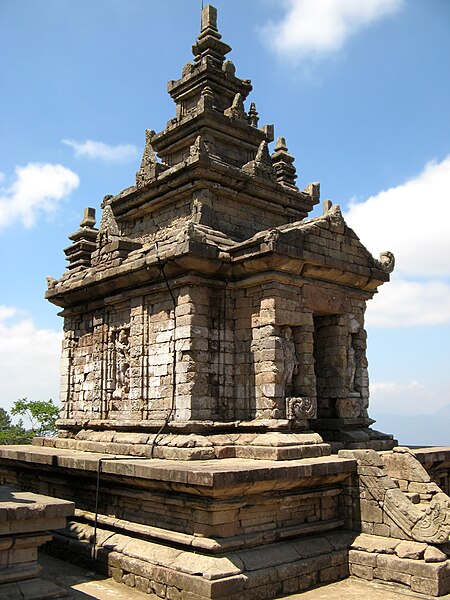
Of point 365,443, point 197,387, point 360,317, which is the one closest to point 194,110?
point 360,317

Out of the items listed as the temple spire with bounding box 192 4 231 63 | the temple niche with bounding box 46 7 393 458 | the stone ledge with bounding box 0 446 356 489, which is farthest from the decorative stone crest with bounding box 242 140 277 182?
the stone ledge with bounding box 0 446 356 489

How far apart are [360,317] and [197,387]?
420 centimetres

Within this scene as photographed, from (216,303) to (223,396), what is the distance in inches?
70.6

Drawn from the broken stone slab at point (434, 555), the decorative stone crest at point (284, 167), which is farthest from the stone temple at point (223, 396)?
the decorative stone crest at point (284, 167)

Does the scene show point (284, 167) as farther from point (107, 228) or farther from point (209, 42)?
point (107, 228)

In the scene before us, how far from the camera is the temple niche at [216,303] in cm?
1087

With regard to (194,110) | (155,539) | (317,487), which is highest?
(194,110)

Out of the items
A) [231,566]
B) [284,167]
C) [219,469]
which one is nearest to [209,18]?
[284,167]

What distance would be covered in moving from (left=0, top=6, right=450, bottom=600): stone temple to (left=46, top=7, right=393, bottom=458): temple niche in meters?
0.04

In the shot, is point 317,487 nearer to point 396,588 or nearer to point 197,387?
point 396,588

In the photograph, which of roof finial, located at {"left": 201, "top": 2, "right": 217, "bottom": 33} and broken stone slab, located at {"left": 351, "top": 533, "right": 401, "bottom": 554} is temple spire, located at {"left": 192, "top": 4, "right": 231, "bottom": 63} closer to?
roof finial, located at {"left": 201, "top": 2, "right": 217, "bottom": 33}

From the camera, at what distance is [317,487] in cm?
966

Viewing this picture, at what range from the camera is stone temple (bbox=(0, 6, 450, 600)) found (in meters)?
8.54

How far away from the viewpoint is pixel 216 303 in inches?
453
